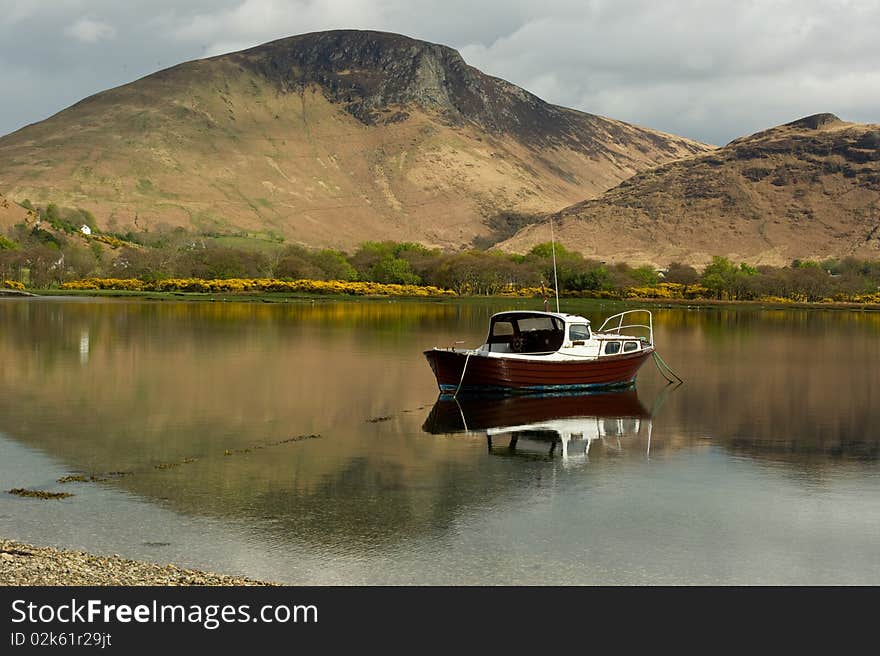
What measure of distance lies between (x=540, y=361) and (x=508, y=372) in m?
1.15

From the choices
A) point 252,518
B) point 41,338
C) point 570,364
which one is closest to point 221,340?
point 41,338

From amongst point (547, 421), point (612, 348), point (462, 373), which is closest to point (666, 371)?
point (612, 348)

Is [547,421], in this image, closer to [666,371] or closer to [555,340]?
[555,340]

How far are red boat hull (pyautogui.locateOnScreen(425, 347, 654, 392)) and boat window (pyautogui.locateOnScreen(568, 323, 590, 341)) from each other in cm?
106

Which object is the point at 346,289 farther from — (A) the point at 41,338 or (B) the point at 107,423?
(B) the point at 107,423

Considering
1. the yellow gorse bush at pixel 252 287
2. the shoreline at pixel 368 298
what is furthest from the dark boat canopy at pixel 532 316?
the yellow gorse bush at pixel 252 287

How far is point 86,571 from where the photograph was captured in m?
12.5

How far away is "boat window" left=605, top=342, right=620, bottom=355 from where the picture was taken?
35656 millimetres

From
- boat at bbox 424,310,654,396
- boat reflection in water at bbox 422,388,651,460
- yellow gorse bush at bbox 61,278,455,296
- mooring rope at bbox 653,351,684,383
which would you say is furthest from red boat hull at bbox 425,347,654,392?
yellow gorse bush at bbox 61,278,455,296

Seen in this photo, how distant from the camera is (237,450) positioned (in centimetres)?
2252

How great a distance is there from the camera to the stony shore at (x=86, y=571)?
476 inches

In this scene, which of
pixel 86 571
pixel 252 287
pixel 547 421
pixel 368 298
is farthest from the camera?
pixel 252 287

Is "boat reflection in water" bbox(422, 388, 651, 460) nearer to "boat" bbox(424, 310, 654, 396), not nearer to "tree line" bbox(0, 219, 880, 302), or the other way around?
"boat" bbox(424, 310, 654, 396)
